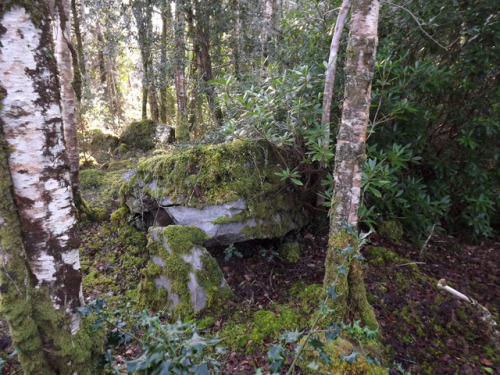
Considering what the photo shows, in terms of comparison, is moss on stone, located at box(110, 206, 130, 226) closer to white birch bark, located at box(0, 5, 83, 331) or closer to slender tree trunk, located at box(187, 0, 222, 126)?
white birch bark, located at box(0, 5, 83, 331)

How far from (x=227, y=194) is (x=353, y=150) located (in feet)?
6.23

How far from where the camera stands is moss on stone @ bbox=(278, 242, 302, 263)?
4.01 m

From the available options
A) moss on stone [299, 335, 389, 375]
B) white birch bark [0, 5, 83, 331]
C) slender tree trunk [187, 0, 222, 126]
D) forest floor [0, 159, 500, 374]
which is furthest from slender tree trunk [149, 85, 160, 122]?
moss on stone [299, 335, 389, 375]

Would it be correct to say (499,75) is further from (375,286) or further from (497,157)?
(375,286)

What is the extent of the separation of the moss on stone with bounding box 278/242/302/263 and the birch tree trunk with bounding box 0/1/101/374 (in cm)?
270

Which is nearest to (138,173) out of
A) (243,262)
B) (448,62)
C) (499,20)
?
(243,262)

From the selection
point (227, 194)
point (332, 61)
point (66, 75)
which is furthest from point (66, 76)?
point (332, 61)

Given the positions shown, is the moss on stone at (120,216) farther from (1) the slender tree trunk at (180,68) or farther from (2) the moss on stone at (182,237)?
(1) the slender tree trunk at (180,68)

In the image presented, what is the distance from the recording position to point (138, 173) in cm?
491

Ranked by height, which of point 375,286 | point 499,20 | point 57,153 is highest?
point 499,20

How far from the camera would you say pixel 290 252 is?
403 centimetres

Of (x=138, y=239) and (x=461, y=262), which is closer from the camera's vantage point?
(x=461, y=262)

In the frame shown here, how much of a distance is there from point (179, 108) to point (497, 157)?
27.2 feet

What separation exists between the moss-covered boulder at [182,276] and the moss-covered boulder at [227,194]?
11.9 inches
